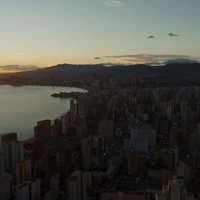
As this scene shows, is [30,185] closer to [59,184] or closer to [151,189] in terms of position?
[59,184]

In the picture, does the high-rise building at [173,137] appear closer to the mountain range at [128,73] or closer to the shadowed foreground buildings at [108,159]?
the shadowed foreground buildings at [108,159]

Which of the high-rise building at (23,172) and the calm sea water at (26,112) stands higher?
the high-rise building at (23,172)

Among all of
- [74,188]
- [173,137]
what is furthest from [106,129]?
[74,188]

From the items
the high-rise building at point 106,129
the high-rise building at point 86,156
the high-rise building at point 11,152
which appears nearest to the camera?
the high-rise building at point 11,152

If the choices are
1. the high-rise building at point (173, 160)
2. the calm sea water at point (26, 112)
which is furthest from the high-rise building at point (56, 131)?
the high-rise building at point (173, 160)

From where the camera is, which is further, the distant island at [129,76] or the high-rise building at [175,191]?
the distant island at [129,76]

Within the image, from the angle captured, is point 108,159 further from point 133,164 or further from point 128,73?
point 128,73

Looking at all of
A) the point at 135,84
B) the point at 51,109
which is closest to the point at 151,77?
the point at 135,84

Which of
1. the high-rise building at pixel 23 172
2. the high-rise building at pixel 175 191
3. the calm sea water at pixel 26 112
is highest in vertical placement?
the high-rise building at pixel 175 191

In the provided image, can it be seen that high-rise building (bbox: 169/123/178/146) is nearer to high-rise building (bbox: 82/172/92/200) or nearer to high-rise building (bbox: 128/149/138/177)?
high-rise building (bbox: 128/149/138/177)
